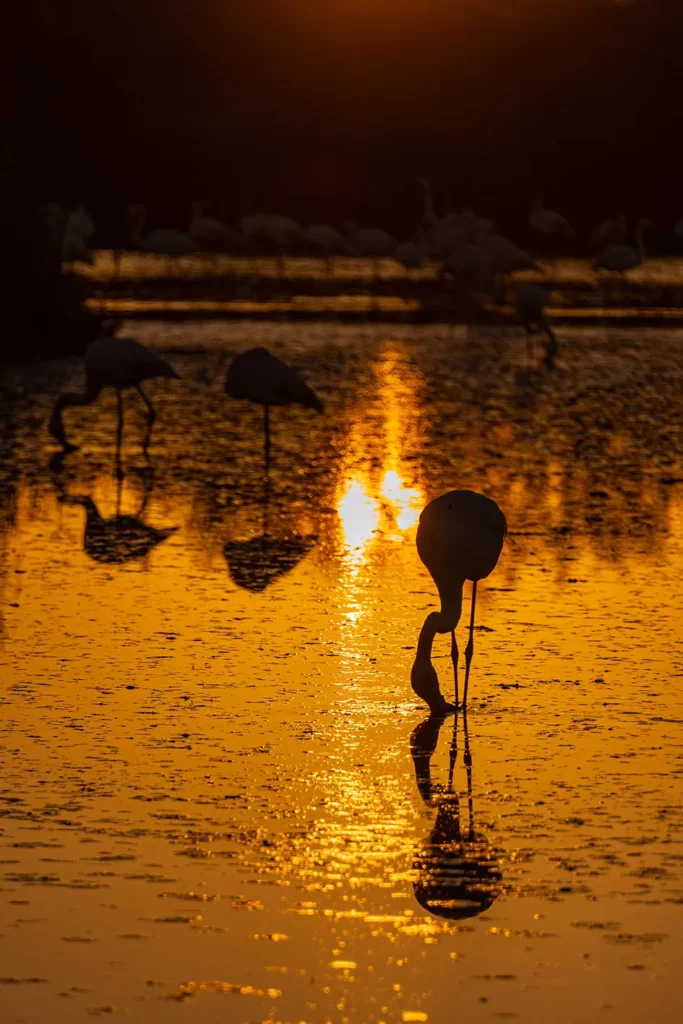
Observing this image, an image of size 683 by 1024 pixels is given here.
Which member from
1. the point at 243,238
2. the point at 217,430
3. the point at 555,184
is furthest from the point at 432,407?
the point at 555,184

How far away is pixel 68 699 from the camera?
734cm

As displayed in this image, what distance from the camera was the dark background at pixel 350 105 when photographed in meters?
43.4

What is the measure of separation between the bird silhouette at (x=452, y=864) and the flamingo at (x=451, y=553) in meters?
0.73

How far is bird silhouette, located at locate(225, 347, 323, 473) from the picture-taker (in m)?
13.5

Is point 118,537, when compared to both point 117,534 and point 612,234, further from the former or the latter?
point 612,234

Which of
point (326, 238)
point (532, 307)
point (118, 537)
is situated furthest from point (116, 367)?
point (326, 238)

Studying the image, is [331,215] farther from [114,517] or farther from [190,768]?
[190,768]

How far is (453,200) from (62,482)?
32.0 meters

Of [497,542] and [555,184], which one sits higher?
[555,184]

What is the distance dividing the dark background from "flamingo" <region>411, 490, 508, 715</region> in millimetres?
33072

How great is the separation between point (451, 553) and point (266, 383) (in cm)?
634

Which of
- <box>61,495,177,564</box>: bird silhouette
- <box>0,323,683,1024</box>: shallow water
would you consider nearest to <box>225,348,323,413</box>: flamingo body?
<box>0,323,683,1024</box>: shallow water

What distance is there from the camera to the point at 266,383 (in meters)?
13.5

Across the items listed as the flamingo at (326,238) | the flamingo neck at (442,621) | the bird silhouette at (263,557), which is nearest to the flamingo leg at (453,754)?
the flamingo neck at (442,621)
